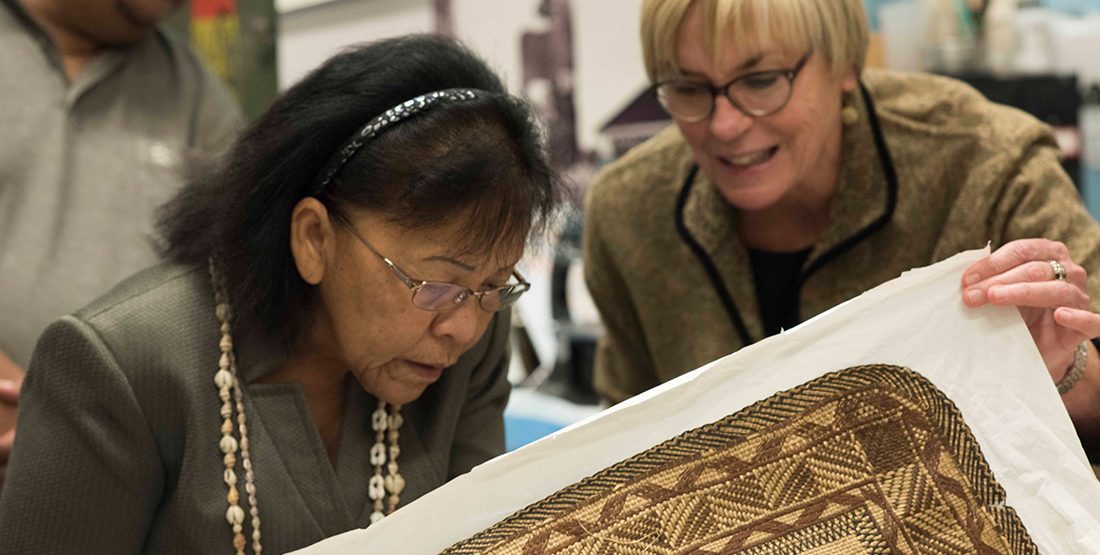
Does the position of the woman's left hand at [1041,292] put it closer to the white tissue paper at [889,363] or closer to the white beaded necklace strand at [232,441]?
Answer: the white tissue paper at [889,363]

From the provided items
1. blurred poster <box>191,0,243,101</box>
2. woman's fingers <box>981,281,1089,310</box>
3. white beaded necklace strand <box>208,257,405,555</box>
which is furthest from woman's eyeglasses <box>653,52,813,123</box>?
blurred poster <box>191,0,243,101</box>

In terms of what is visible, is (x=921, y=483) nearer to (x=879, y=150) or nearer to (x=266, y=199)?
(x=879, y=150)

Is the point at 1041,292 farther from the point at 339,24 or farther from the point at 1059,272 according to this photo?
the point at 339,24

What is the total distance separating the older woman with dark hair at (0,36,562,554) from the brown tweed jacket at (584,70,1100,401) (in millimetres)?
628

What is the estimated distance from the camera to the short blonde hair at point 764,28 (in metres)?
1.38

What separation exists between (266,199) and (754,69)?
2.60 ft

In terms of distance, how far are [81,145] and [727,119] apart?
1348 millimetres

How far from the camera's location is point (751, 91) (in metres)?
1.44

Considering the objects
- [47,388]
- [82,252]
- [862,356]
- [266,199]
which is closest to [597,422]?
[862,356]

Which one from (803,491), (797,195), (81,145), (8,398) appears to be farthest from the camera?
(81,145)

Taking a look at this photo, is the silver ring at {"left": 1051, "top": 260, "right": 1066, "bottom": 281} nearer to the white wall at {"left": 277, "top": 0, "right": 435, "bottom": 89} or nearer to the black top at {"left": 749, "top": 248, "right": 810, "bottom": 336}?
the black top at {"left": 749, "top": 248, "right": 810, "bottom": 336}

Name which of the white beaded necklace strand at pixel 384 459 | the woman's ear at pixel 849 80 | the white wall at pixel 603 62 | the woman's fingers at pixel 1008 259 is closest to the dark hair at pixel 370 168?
the white beaded necklace strand at pixel 384 459

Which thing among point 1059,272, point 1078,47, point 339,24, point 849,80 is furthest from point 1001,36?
point 339,24

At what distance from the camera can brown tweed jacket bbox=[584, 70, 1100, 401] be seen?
146cm
